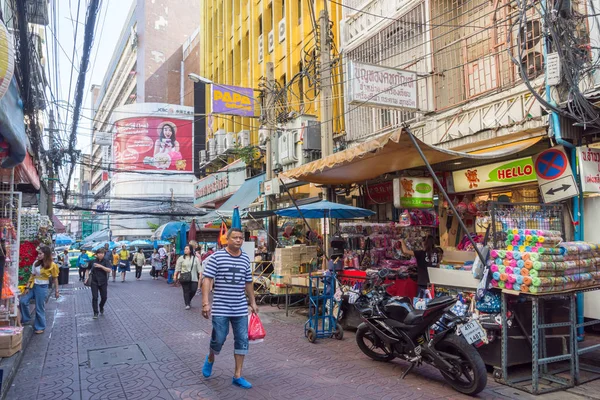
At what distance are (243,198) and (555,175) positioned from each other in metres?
13.6

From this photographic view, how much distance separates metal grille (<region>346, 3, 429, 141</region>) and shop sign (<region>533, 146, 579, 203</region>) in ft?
11.5

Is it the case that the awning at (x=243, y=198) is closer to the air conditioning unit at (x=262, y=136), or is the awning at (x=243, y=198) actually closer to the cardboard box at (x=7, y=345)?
the air conditioning unit at (x=262, y=136)

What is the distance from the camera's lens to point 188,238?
2195 centimetres

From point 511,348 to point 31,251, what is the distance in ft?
35.2

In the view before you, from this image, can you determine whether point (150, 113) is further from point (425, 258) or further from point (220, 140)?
point (425, 258)

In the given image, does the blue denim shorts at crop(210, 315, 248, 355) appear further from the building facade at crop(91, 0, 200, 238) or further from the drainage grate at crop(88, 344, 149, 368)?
the building facade at crop(91, 0, 200, 238)

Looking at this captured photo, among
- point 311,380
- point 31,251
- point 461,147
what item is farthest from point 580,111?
point 31,251

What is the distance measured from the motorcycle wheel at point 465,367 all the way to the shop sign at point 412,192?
395 centimetres

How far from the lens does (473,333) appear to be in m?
5.24

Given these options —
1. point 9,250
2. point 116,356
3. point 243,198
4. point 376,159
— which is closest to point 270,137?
point 243,198

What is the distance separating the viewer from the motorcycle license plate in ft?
17.2

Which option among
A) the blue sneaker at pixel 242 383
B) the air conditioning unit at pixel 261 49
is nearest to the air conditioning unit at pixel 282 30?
the air conditioning unit at pixel 261 49

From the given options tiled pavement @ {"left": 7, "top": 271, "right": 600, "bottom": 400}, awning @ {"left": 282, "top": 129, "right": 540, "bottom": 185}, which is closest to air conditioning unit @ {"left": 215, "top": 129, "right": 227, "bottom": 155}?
awning @ {"left": 282, "top": 129, "right": 540, "bottom": 185}

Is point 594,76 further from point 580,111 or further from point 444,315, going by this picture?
point 444,315
